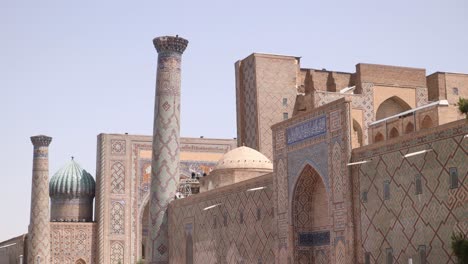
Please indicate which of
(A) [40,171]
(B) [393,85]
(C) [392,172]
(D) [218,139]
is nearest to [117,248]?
(A) [40,171]

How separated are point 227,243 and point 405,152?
7835mm

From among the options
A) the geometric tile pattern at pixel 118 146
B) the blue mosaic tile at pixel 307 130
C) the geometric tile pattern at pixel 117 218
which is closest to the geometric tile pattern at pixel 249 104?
the blue mosaic tile at pixel 307 130

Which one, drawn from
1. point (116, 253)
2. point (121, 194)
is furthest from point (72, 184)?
point (116, 253)

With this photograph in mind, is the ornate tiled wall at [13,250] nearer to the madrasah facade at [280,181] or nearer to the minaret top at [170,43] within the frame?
the madrasah facade at [280,181]

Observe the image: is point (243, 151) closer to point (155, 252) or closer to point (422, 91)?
point (155, 252)

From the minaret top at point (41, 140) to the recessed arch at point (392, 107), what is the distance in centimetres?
1378

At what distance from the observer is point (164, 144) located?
78.2ft

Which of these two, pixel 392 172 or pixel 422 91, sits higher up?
pixel 422 91

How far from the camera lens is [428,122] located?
17484mm

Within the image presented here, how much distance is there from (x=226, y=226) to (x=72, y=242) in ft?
39.4

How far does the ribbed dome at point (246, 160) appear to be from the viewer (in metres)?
22.9

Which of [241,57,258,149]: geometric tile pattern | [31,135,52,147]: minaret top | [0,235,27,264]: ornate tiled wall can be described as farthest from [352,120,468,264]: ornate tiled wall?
[0,235,27,264]: ornate tiled wall

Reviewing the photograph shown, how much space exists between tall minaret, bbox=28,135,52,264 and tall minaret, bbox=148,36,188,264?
709cm

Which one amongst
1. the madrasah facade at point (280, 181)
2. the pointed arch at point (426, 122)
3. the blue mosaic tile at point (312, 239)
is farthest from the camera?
the pointed arch at point (426, 122)
